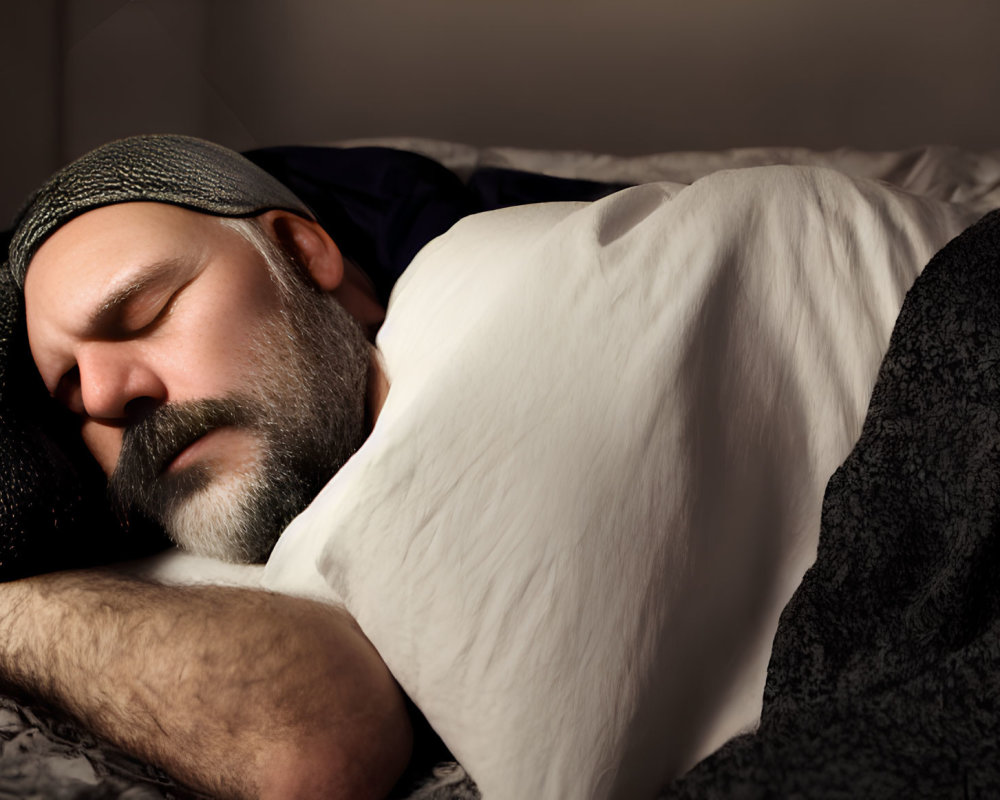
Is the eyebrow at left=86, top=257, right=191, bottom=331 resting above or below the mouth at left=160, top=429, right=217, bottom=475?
above

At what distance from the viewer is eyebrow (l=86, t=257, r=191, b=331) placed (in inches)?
29.1

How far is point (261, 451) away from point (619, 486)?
0.41 metres

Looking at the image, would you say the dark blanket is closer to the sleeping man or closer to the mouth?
the sleeping man


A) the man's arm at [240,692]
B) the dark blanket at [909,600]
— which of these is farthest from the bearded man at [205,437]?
the dark blanket at [909,600]

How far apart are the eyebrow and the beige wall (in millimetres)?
772

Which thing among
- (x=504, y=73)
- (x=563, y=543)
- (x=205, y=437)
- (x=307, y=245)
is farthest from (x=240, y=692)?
(x=504, y=73)

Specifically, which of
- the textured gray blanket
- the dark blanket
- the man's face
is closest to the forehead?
the man's face

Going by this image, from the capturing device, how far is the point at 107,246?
78cm

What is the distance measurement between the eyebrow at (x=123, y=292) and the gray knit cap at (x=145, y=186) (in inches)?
5.1

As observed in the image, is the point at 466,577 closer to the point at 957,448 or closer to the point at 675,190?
the point at 957,448

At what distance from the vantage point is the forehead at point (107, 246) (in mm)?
758

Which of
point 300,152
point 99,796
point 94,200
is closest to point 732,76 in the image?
point 300,152

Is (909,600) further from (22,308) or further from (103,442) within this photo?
(22,308)

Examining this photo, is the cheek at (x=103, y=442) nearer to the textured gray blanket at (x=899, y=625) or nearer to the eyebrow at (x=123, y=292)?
the eyebrow at (x=123, y=292)
